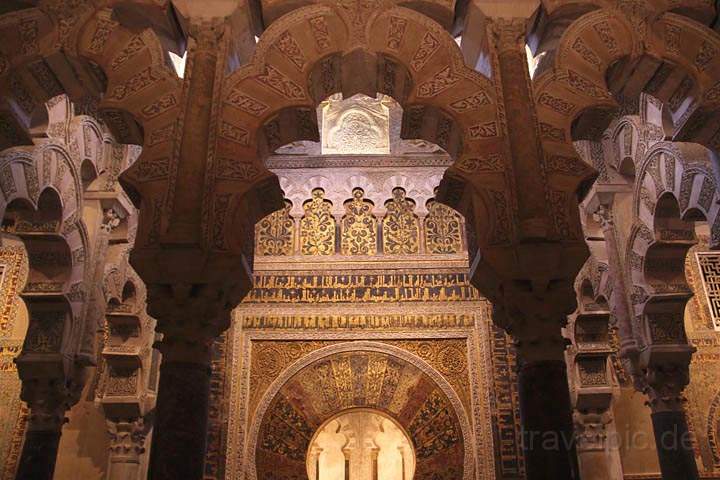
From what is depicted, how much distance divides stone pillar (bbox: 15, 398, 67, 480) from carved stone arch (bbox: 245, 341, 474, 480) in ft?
9.85

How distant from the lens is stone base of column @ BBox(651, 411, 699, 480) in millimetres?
5457

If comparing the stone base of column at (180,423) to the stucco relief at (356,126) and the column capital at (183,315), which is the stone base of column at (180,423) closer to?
the column capital at (183,315)

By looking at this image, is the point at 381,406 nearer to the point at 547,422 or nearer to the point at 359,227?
the point at 359,227

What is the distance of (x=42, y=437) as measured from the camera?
5457 mm

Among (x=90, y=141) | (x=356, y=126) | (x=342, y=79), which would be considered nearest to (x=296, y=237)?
(x=356, y=126)

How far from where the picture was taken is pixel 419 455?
8305 mm

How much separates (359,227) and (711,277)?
5.28 meters

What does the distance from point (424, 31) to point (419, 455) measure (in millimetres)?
5690

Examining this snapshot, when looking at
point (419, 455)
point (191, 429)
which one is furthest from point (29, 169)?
point (419, 455)

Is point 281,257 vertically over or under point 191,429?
over

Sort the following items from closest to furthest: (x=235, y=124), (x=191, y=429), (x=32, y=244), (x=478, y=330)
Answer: (x=191, y=429) → (x=235, y=124) → (x=32, y=244) → (x=478, y=330)

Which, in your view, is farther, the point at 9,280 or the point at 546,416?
the point at 9,280

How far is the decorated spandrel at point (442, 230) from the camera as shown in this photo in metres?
9.42

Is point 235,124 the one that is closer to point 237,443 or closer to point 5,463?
point 237,443
